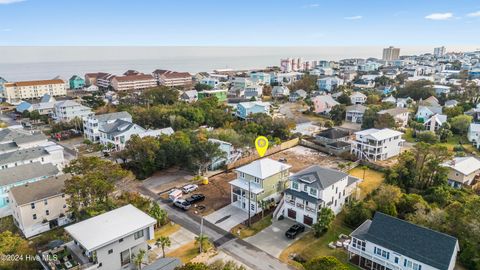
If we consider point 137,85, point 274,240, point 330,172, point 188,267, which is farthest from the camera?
point 137,85

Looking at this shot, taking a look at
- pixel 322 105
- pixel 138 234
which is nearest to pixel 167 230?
pixel 138 234

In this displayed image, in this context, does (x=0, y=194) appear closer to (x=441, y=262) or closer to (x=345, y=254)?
(x=345, y=254)

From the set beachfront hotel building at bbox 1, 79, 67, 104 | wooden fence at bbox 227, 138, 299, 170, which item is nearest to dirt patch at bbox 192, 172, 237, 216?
wooden fence at bbox 227, 138, 299, 170

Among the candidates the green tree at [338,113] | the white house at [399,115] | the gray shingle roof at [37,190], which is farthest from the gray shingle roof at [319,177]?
the green tree at [338,113]

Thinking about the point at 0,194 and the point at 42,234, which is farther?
the point at 0,194

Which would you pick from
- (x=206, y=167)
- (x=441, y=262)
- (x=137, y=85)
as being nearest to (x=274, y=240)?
(x=441, y=262)

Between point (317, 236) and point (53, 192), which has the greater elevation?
point (53, 192)

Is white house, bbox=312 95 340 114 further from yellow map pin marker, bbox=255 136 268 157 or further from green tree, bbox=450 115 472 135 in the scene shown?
yellow map pin marker, bbox=255 136 268 157
